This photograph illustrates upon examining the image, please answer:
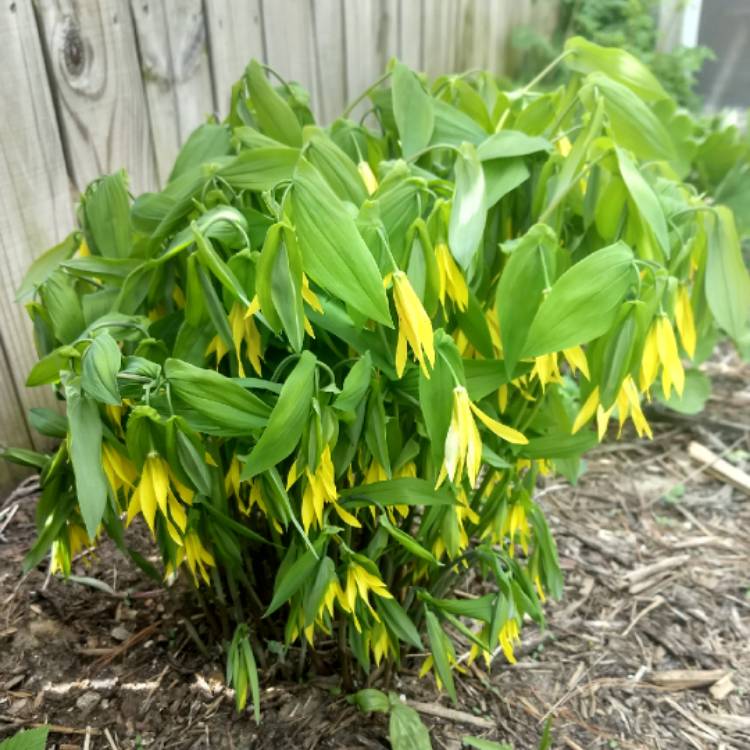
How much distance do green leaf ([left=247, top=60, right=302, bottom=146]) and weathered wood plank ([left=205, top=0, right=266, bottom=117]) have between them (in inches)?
27.3

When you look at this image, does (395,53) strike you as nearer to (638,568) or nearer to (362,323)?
(638,568)

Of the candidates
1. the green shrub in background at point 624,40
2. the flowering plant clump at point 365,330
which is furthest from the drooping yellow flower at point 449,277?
the green shrub in background at point 624,40

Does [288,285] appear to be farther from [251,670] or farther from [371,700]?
[371,700]

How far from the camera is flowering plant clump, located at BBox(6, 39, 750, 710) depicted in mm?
803

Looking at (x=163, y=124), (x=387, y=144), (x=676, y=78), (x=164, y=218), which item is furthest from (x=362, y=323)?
(x=676, y=78)

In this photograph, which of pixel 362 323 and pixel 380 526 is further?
pixel 380 526

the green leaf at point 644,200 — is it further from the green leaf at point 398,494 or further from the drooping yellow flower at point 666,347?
the green leaf at point 398,494

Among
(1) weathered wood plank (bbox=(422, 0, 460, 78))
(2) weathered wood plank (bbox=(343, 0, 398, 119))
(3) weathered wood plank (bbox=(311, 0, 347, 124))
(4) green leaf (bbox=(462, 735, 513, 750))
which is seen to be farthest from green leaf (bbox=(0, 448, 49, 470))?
(1) weathered wood plank (bbox=(422, 0, 460, 78))

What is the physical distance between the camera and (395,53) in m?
2.25

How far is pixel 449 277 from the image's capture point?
89 centimetres

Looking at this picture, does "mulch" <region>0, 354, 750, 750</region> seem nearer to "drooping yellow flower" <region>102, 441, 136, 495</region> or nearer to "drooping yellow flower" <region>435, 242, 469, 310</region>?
"drooping yellow flower" <region>102, 441, 136, 495</region>

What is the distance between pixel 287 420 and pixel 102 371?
0.58 feet

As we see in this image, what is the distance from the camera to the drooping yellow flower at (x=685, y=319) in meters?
1.02

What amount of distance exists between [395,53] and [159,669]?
5.59 feet
